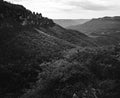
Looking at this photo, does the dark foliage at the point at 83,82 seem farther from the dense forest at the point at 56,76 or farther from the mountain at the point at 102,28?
the mountain at the point at 102,28

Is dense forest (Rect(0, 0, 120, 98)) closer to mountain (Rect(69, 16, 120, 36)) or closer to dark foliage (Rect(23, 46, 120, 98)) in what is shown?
dark foliage (Rect(23, 46, 120, 98))

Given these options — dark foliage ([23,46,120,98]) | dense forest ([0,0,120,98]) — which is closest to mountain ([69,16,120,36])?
dense forest ([0,0,120,98])

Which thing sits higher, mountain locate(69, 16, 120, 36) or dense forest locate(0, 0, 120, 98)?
dense forest locate(0, 0, 120, 98)

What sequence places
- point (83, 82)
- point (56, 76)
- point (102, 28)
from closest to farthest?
point (83, 82) < point (56, 76) < point (102, 28)

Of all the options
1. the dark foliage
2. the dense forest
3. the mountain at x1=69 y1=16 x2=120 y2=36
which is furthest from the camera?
the mountain at x1=69 y1=16 x2=120 y2=36

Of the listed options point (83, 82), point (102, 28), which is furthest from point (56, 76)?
point (102, 28)

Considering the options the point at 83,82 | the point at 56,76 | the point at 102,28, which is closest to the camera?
the point at 83,82

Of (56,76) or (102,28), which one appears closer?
(56,76)

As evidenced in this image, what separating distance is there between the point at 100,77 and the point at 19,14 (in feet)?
85.7

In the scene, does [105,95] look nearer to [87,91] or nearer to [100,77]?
[87,91]

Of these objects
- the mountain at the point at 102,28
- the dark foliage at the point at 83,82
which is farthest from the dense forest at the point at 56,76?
the mountain at the point at 102,28

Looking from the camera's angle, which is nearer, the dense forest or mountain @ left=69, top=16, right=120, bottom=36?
the dense forest

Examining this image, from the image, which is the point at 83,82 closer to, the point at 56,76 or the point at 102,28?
the point at 56,76

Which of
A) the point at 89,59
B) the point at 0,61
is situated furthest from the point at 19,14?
the point at 89,59
